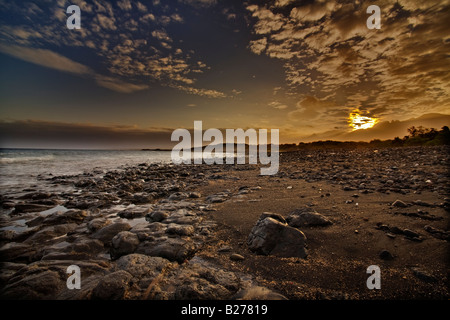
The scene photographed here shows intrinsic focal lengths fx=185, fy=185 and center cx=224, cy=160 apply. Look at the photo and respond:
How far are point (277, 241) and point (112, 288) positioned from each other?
2.60m

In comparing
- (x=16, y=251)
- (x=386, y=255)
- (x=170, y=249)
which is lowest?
(x=16, y=251)

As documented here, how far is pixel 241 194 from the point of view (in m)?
7.59

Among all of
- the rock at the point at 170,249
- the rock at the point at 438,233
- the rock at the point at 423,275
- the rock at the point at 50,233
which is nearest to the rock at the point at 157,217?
the rock at the point at 170,249

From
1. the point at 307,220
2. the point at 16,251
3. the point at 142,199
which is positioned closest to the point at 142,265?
the point at 16,251

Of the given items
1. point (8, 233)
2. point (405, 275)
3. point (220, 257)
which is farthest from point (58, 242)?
point (405, 275)

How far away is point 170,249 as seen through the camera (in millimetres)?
3418

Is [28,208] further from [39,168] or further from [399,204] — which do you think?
[39,168]

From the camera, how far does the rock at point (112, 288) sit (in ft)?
7.50

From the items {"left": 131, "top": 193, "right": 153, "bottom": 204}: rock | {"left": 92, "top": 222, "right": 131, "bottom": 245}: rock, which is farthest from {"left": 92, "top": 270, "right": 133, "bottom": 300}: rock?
{"left": 131, "top": 193, "right": 153, "bottom": 204}: rock
